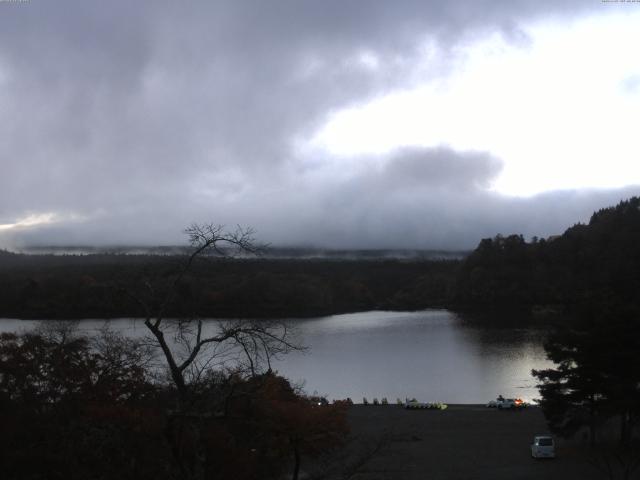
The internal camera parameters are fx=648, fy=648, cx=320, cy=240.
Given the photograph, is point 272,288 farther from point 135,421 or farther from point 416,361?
point 135,421

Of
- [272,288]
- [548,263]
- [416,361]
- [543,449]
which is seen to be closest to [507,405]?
[543,449]

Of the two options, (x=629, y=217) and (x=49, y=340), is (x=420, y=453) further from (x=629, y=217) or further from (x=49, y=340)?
(x=629, y=217)

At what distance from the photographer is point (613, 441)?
12617mm

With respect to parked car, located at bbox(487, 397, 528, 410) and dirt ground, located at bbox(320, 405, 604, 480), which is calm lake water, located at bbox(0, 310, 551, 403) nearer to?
parked car, located at bbox(487, 397, 528, 410)

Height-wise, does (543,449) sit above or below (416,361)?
above

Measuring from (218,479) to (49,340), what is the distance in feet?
15.0

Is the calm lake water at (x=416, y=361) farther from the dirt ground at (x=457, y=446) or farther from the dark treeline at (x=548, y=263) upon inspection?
the dark treeline at (x=548, y=263)

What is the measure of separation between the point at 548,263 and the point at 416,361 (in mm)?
37825

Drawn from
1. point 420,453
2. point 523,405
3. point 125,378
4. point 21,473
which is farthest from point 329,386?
point 21,473

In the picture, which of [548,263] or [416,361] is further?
[548,263]

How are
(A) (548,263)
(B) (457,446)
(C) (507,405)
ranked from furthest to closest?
(A) (548,263)
(C) (507,405)
(B) (457,446)

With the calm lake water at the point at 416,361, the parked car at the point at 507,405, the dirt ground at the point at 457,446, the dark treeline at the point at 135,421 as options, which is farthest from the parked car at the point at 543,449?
the calm lake water at the point at 416,361

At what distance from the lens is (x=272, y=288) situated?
5128 cm

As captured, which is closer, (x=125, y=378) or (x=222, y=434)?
(x=222, y=434)
